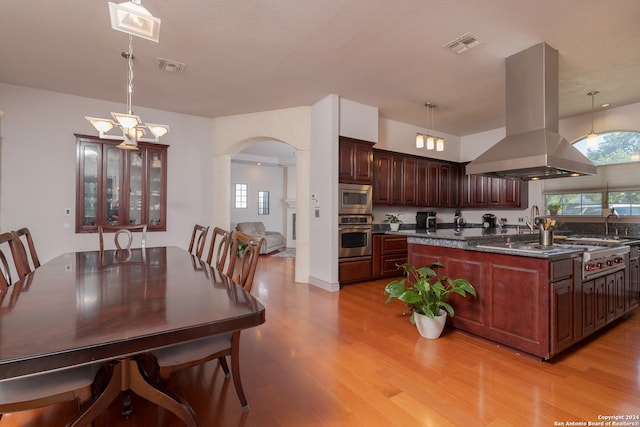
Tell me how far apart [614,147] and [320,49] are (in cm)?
483

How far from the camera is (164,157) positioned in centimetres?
481

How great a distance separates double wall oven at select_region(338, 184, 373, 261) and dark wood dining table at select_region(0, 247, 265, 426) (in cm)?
287

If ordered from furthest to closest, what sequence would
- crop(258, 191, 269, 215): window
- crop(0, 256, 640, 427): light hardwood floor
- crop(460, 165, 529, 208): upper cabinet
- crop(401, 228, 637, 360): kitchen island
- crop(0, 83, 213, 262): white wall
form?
crop(258, 191, 269, 215): window
crop(460, 165, 529, 208): upper cabinet
crop(0, 83, 213, 262): white wall
crop(401, 228, 637, 360): kitchen island
crop(0, 256, 640, 427): light hardwood floor

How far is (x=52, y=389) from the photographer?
46.4 inches

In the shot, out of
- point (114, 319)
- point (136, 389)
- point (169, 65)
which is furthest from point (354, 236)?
point (114, 319)

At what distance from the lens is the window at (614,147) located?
434 centimetres

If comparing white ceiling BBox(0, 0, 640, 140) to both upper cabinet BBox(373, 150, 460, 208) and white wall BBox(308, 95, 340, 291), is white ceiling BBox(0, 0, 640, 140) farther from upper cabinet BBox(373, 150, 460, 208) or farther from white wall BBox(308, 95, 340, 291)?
upper cabinet BBox(373, 150, 460, 208)

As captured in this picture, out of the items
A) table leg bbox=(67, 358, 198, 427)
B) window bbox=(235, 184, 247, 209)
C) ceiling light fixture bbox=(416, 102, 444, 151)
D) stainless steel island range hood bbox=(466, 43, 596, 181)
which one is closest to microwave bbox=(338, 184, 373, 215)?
ceiling light fixture bbox=(416, 102, 444, 151)

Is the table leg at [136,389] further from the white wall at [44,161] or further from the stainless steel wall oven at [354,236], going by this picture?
the white wall at [44,161]

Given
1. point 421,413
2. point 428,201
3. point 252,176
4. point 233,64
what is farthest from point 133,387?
point 252,176

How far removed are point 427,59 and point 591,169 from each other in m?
2.02

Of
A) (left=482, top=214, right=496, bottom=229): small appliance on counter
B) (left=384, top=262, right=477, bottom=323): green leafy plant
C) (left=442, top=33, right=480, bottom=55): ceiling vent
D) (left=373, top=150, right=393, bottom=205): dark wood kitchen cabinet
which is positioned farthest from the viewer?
(left=482, top=214, right=496, bottom=229): small appliance on counter

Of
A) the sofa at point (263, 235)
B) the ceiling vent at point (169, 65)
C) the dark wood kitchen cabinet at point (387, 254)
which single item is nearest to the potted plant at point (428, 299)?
the dark wood kitchen cabinet at point (387, 254)

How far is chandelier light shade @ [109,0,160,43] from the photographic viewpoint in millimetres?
1488
